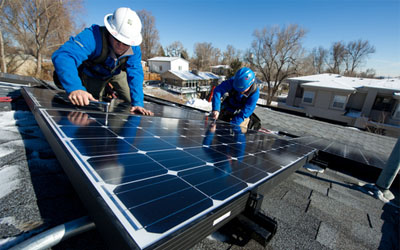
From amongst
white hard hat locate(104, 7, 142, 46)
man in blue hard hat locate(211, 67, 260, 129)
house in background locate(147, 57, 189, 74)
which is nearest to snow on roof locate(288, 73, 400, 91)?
man in blue hard hat locate(211, 67, 260, 129)

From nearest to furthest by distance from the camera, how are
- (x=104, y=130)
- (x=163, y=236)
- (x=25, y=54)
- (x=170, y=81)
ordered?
1. (x=163, y=236)
2. (x=104, y=130)
3. (x=25, y=54)
4. (x=170, y=81)

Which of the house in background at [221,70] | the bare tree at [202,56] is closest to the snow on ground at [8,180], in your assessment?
the house in background at [221,70]

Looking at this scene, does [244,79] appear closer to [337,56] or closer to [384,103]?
[384,103]

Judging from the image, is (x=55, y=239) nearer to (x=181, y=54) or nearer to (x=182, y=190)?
(x=182, y=190)

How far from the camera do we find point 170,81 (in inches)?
1794

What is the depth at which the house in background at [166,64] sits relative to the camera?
5463cm

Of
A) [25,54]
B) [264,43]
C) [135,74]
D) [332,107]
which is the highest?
[264,43]

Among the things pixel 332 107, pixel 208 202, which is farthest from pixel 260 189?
pixel 332 107

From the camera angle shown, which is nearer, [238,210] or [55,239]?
[55,239]

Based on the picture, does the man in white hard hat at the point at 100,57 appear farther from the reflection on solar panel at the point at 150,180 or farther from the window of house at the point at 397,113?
the window of house at the point at 397,113

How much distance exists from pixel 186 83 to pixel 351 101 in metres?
32.2

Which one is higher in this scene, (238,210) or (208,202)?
(208,202)

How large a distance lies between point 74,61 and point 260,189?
3.69m

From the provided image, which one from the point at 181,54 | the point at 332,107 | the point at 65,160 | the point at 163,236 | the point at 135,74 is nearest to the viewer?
the point at 163,236
